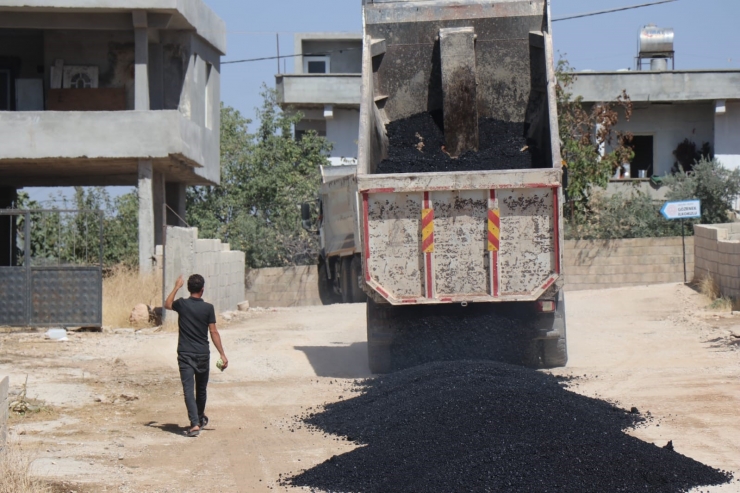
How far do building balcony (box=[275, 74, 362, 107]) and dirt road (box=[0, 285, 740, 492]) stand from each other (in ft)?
45.5

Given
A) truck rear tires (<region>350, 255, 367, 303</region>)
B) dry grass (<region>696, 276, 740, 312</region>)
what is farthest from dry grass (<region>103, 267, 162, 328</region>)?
dry grass (<region>696, 276, 740, 312</region>)

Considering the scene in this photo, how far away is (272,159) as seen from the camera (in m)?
31.1

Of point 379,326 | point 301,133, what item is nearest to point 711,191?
point 301,133

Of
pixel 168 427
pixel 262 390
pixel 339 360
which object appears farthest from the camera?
pixel 339 360

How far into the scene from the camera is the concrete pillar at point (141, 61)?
20.0 m

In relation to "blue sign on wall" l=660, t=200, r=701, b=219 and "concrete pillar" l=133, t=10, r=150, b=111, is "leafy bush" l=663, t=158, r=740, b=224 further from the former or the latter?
"concrete pillar" l=133, t=10, r=150, b=111

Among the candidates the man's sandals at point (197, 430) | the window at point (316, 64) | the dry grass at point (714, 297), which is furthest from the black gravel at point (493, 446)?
the window at point (316, 64)

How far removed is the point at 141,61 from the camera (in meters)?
20.1

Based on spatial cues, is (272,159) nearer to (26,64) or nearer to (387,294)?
(26,64)

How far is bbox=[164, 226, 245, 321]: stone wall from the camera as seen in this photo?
16.3 meters

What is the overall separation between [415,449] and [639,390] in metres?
3.87

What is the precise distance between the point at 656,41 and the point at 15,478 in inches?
1168

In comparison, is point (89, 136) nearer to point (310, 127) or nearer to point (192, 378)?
point (192, 378)

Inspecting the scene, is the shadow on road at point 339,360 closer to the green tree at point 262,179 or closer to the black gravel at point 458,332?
the black gravel at point 458,332
